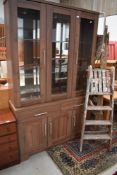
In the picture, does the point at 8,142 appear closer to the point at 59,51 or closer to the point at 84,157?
the point at 84,157

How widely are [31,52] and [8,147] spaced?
4.15 feet

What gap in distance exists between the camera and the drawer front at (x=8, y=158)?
77.0 inches

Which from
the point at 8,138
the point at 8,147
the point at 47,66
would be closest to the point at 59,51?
the point at 47,66

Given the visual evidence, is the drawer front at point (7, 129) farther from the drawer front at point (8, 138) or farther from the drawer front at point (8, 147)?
the drawer front at point (8, 147)

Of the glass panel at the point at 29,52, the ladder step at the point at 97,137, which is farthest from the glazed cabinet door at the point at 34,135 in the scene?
the ladder step at the point at 97,137

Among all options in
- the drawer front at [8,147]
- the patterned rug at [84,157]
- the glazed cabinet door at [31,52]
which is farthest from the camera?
the patterned rug at [84,157]

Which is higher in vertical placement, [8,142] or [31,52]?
[31,52]

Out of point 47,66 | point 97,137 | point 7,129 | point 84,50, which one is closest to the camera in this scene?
point 7,129

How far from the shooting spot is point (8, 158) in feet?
6.53

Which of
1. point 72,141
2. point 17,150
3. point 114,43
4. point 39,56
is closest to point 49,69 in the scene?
point 39,56

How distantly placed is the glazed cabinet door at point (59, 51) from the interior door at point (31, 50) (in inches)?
3.3

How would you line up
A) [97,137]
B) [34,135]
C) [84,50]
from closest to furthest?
[34,135] < [97,137] < [84,50]

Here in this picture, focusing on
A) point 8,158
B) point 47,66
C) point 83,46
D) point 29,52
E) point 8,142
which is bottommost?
point 8,158

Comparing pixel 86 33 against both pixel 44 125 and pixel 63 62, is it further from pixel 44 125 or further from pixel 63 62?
pixel 44 125
